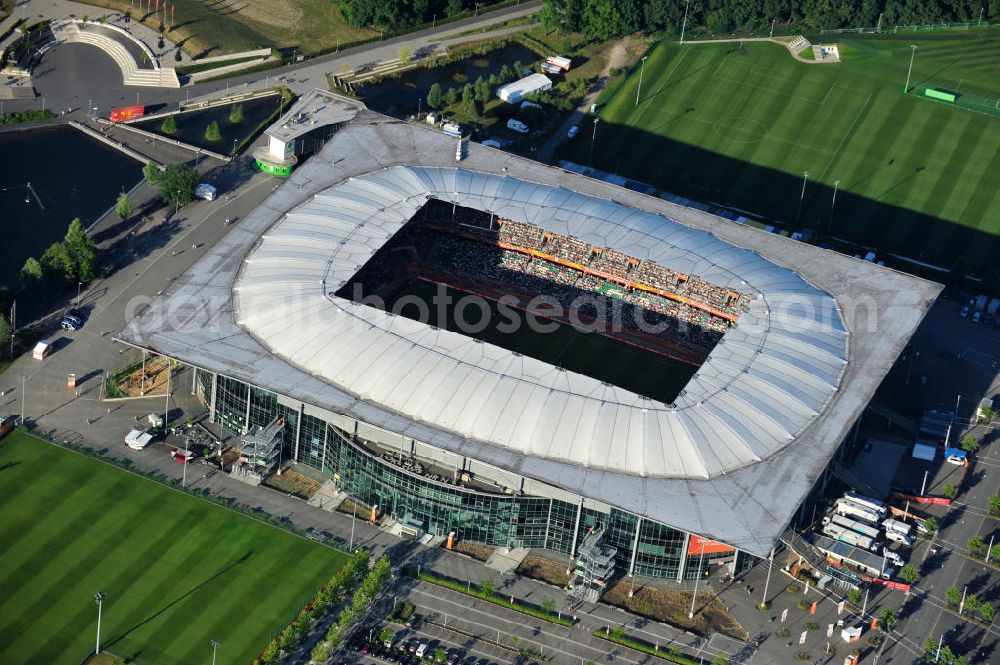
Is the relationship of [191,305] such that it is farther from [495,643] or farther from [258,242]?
[495,643]

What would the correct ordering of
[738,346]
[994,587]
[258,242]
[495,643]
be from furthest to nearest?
[258,242] → [738,346] → [994,587] → [495,643]

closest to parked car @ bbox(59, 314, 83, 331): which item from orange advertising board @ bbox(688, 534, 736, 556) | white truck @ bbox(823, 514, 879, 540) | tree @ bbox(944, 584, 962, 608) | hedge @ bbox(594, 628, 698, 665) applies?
hedge @ bbox(594, 628, 698, 665)

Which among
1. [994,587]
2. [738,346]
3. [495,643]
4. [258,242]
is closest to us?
[495,643]

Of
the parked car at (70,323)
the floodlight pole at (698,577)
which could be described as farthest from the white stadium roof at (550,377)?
the parked car at (70,323)

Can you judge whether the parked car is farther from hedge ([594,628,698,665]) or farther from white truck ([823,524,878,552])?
white truck ([823,524,878,552])

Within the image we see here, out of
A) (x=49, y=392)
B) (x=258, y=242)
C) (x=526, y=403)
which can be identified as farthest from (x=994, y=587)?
(x=49, y=392)

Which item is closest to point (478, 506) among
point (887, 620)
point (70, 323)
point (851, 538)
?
point (851, 538)

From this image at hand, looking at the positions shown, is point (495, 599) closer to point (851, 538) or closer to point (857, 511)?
point (851, 538)
